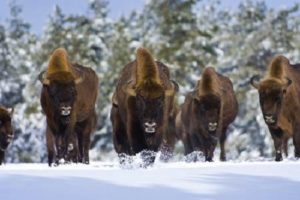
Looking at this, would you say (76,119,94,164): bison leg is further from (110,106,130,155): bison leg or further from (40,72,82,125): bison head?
(110,106,130,155): bison leg

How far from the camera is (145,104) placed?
31.6 feet

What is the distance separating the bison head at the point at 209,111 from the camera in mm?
13906

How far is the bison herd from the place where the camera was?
9844mm

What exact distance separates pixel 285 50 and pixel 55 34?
1439cm

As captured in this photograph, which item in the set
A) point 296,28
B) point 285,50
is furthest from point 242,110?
point 296,28

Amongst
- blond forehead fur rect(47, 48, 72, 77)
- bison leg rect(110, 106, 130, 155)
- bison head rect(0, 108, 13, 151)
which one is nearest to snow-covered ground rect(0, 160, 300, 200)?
bison leg rect(110, 106, 130, 155)

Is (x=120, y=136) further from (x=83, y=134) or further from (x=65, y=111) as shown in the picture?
(x=83, y=134)

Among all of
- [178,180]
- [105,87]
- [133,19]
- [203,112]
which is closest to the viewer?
[178,180]

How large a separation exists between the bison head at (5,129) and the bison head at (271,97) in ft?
19.3

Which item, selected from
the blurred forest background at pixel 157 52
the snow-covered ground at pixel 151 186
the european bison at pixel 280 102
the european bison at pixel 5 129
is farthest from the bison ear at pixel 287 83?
the blurred forest background at pixel 157 52

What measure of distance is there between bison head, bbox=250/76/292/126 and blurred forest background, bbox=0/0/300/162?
27.1 metres

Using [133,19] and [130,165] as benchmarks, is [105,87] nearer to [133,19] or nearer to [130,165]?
[133,19]

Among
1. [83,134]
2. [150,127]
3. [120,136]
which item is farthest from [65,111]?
[83,134]

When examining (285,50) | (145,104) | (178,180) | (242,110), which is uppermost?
(285,50)
